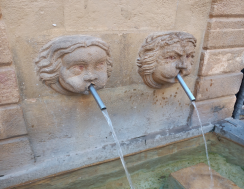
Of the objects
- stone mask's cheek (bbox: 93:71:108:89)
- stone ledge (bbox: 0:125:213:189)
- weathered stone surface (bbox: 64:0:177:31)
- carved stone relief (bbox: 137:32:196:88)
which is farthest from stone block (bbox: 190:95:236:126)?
stone mask's cheek (bbox: 93:71:108:89)

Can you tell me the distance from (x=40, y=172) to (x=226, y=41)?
2.27m

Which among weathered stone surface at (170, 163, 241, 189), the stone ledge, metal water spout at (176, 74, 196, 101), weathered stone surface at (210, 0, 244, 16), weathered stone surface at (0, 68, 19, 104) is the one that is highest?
weathered stone surface at (210, 0, 244, 16)

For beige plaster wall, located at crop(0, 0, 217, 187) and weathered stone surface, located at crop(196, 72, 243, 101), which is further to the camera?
weathered stone surface, located at crop(196, 72, 243, 101)

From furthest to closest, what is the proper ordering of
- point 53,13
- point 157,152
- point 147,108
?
point 157,152 → point 147,108 → point 53,13

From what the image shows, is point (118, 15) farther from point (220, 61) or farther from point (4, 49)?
point (220, 61)

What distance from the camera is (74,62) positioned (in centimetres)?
149

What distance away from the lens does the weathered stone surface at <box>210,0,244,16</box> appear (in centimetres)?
200

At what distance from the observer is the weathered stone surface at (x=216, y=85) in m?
2.33

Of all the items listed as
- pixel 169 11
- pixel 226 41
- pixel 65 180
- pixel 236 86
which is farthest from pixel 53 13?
pixel 236 86

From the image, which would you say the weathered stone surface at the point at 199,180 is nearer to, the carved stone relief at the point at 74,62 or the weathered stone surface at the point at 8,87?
the carved stone relief at the point at 74,62

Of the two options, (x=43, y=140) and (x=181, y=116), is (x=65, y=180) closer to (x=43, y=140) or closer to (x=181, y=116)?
(x=43, y=140)

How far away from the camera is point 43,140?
1827mm

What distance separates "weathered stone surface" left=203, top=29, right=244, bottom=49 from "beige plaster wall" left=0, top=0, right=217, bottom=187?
0.25ft

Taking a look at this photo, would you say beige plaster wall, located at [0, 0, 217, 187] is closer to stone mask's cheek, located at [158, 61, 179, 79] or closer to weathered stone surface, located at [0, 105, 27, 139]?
weathered stone surface, located at [0, 105, 27, 139]
